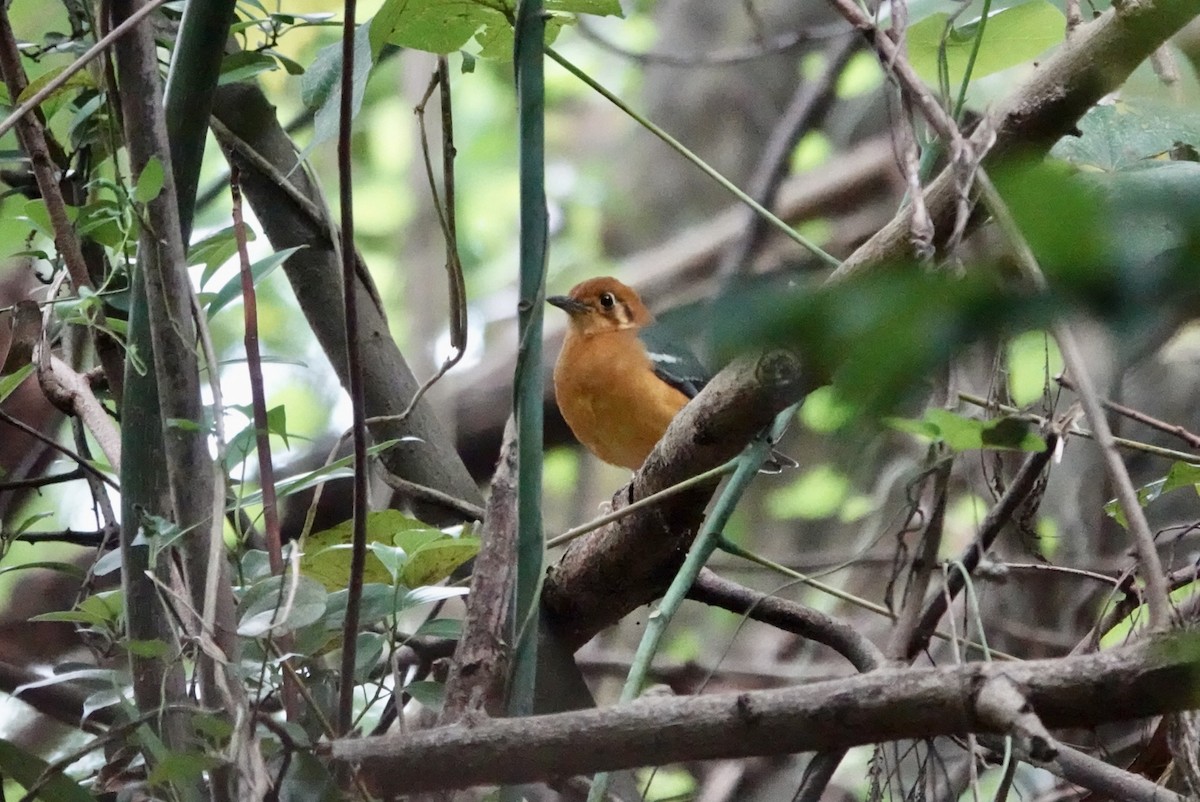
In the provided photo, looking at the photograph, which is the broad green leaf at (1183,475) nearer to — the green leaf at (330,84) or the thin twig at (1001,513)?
the thin twig at (1001,513)

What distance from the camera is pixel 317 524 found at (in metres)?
3.45

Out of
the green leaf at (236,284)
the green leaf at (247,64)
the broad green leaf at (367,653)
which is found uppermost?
the green leaf at (247,64)

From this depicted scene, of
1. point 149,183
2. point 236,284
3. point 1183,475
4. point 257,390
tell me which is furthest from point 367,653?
point 1183,475

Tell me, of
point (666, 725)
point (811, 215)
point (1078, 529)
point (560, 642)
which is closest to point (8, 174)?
point (560, 642)

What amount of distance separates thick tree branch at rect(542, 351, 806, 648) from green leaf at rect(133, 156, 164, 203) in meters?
0.61

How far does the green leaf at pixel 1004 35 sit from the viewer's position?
179cm

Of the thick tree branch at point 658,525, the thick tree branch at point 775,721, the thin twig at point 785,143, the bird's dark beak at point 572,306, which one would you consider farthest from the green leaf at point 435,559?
the thin twig at point 785,143

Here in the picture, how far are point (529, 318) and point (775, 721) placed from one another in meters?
0.47

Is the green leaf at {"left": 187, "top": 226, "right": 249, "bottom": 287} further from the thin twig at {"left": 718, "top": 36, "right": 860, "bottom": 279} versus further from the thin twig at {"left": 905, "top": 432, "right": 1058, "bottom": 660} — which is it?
the thin twig at {"left": 718, "top": 36, "right": 860, "bottom": 279}

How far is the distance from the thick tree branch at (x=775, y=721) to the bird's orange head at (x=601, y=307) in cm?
294

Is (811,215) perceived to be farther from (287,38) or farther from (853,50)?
(287,38)

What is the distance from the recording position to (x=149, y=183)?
1.24 meters

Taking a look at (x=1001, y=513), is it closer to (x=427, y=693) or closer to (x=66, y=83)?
(x=427, y=693)

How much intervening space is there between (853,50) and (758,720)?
3.71 m
